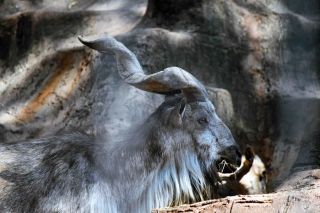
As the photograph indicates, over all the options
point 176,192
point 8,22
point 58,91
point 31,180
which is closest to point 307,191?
point 176,192

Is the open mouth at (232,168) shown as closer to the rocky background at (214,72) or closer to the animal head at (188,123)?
the animal head at (188,123)

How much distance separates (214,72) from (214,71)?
11 mm

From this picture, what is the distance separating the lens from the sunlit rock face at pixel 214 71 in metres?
8.05

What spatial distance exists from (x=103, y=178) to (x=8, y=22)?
17.3 feet

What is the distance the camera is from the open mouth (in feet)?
18.8

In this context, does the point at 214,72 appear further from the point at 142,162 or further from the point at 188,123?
the point at 142,162

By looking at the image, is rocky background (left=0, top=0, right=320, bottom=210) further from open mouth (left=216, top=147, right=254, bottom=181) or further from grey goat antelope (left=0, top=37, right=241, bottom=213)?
grey goat antelope (left=0, top=37, right=241, bottom=213)

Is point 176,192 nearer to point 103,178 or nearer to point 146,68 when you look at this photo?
point 103,178

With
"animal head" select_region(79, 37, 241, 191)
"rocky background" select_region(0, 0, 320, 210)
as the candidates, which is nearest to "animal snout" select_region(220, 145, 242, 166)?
"animal head" select_region(79, 37, 241, 191)

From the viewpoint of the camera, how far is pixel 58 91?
891 centimetres

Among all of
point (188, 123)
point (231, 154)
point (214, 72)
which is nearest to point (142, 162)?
point (188, 123)

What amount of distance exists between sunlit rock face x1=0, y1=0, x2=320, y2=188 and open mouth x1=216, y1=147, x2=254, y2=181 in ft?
2.38

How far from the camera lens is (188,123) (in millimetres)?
5816

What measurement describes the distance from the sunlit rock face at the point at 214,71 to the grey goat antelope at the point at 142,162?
64.5 inches
